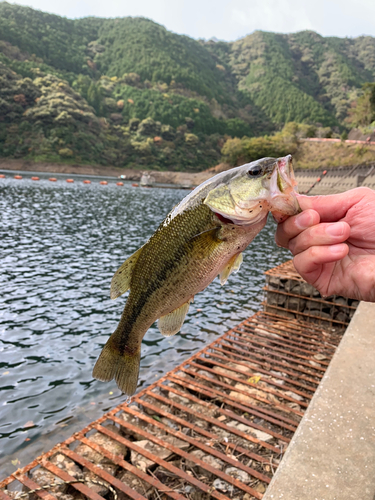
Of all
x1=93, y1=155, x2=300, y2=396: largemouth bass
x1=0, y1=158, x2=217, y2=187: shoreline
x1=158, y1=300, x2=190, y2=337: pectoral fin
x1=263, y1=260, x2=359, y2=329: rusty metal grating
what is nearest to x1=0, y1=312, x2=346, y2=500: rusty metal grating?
x1=263, y1=260, x2=359, y2=329: rusty metal grating

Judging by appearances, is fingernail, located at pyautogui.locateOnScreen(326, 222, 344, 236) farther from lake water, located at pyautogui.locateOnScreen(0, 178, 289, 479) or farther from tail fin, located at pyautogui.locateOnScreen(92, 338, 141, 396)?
lake water, located at pyautogui.locateOnScreen(0, 178, 289, 479)

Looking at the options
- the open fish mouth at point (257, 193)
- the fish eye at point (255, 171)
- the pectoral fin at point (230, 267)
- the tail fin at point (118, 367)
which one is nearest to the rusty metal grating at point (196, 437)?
the tail fin at point (118, 367)

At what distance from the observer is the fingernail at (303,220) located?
2400 mm

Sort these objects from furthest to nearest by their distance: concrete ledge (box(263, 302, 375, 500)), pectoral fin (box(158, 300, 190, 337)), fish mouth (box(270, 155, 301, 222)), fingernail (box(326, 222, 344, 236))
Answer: concrete ledge (box(263, 302, 375, 500)) → pectoral fin (box(158, 300, 190, 337)) → fingernail (box(326, 222, 344, 236)) → fish mouth (box(270, 155, 301, 222))

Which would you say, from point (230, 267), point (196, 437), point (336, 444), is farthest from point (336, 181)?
point (230, 267)

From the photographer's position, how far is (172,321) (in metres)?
2.47

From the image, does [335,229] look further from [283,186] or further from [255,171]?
[255,171]

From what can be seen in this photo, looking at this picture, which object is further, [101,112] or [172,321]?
[101,112]

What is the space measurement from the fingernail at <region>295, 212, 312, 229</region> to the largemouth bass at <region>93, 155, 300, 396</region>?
122mm

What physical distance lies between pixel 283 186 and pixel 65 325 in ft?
40.9

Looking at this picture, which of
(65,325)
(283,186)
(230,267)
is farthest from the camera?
(65,325)

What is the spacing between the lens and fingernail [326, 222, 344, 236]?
2.32m

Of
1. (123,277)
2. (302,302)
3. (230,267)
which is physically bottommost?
(302,302)

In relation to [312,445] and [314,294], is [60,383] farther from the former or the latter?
[314,294]
